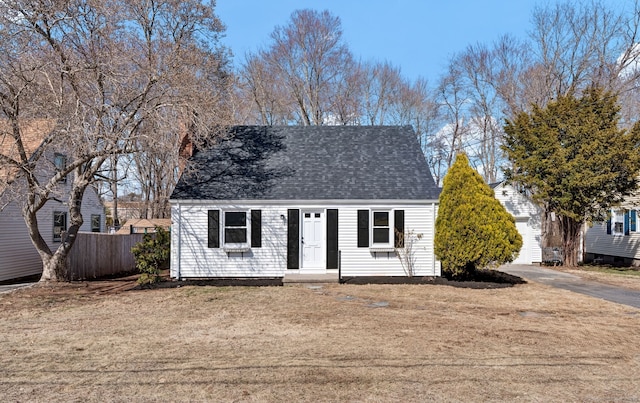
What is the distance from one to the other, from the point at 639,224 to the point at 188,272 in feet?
65.3

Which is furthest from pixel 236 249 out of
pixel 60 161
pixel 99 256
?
pixel 60 161

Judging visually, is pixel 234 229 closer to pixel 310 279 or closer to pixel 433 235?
pixel 310 279

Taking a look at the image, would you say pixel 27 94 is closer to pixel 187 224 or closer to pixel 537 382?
pixel 187 224

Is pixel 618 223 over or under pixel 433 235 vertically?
over

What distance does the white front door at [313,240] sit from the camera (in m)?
14.9

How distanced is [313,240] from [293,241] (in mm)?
654

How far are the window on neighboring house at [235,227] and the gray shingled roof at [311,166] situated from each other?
0.56 meters

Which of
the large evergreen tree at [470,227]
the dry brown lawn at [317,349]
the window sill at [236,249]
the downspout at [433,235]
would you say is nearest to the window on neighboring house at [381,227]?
the downspout at [433,235]

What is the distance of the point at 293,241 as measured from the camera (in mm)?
14891

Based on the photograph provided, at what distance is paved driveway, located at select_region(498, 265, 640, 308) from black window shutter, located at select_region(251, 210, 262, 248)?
9558 millimetres

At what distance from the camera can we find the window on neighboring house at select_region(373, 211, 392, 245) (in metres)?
14.8

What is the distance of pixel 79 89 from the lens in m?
12.8

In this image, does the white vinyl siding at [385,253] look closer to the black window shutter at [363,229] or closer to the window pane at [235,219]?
the black window shutter at [363,229]

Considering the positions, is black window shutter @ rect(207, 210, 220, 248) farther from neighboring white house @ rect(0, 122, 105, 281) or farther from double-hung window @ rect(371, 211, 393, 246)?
double-hung window @ rect(371, 211, 393, 246)
